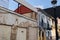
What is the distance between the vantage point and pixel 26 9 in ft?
36.6

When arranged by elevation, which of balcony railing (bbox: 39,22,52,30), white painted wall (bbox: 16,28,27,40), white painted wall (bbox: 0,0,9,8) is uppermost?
white painted wall (bbox: 0,0,9,8)

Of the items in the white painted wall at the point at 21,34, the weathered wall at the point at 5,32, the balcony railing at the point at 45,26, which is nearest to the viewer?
the weathered wall at the point at 5,32

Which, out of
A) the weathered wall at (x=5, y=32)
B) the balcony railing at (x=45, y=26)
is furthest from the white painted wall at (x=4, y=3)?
the balcony railing at (x=45, y=26)

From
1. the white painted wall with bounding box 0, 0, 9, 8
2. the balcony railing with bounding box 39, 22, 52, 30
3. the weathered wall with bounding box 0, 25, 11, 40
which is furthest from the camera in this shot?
the balcony railing with bounding box 39, 22, 52, 30

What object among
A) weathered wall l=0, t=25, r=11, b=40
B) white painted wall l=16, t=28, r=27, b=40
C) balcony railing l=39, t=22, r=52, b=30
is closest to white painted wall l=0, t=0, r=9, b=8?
weathered wall l=0, t=25, r=11, b=40

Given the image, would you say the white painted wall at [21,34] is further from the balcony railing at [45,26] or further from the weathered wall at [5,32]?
the balcony railing at [45,26]

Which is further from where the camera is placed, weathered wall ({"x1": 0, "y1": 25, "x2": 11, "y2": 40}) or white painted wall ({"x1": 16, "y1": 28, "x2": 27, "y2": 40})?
white painted wall ({"x1": 16, "y1": 28, "x2": 27, "y2": 40})

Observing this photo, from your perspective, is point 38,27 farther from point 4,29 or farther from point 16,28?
point 4,29

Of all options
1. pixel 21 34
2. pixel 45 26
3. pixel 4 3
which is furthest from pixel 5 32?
pixel 45 26

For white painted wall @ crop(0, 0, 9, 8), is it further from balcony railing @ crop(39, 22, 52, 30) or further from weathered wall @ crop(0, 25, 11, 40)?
balcony railing @ crop(39, 22, 52, 30)

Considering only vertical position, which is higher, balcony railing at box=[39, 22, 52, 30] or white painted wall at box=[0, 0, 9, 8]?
white painted wall at box=[0, 0, 9, 8]

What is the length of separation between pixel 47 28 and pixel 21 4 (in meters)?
4.89

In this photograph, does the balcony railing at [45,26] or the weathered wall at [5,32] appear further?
the balcony railing at [45,26]

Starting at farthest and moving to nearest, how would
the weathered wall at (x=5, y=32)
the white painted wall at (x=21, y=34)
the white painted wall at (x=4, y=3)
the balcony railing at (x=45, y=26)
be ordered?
1. the balcony railing at (x=45, y=26)
2. the white painted wall at (x=21, y=34)
3. the white painted wall at (x=4, y=3)
4. the weathered wall at (x=5, y=32)
